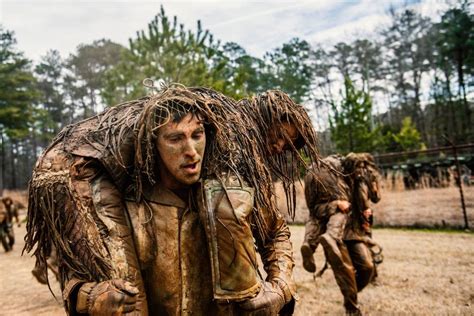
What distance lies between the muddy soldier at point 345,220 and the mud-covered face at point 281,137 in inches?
126

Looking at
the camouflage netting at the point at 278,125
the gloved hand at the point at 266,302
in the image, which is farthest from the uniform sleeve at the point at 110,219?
the camouflage netting at the point at 278,125

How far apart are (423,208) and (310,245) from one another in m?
7.08

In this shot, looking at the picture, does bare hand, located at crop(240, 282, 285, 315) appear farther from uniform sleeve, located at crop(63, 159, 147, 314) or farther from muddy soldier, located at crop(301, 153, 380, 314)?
muddy soldier, located at crop(301, 153, 380, 314)

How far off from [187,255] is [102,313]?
0.47 meters

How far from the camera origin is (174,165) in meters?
1.84

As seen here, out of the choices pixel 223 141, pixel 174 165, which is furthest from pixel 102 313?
pixel 223 141

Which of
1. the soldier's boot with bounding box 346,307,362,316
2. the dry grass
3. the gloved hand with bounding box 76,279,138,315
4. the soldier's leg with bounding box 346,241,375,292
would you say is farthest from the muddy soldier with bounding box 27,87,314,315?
the dry grass

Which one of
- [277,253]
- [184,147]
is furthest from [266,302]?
[184,147]

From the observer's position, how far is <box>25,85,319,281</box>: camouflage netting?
1778 mm

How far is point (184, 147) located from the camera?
182 centimetres

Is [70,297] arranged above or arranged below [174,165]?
below

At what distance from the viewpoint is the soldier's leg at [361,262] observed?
5.89 metres

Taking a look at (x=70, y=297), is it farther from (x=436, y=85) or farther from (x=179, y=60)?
(x=436, y=85)

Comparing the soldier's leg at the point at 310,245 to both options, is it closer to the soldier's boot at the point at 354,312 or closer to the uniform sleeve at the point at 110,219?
the soldier's boot at the point at 354,312
